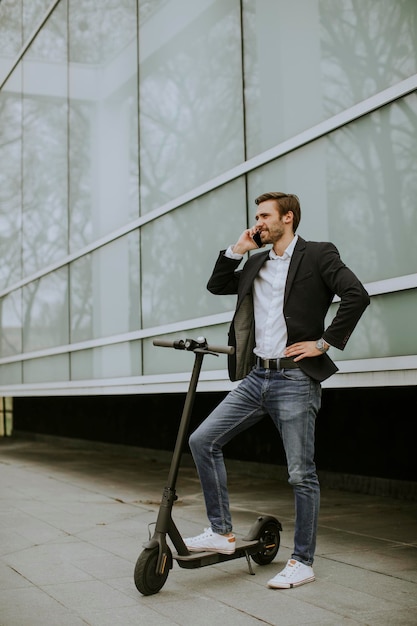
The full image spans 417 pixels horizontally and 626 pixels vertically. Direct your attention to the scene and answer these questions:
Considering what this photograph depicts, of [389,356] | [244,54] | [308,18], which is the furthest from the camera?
[244,54]

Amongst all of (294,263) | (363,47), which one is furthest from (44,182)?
(294,263)

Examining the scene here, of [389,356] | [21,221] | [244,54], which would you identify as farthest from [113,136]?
[389,356]

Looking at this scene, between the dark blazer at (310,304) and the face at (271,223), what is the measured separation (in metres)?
0.13

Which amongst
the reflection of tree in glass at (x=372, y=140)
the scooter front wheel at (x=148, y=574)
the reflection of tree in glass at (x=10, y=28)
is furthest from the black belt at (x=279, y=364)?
the reflection of tree in glass at (x=10, y=28)

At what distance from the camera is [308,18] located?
7387 mm

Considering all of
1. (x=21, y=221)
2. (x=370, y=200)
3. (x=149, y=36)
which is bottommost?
(x=370, y=200)

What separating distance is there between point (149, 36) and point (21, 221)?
5935 mm

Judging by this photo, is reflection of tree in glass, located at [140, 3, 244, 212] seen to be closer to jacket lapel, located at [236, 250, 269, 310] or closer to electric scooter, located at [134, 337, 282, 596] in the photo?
jacket lapel, located at [236, 250, 269, 310]

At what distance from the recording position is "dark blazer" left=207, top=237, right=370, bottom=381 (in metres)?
4.62

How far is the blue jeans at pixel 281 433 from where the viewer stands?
4.77 meters

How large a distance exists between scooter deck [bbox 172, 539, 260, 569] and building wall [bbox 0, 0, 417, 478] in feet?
5.65

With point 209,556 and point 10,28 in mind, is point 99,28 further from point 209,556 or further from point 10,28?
point 209,556

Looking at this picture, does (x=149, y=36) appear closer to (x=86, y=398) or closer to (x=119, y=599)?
(x=119, y=599)

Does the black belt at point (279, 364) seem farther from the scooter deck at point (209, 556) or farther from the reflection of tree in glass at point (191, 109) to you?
the reflection of tree in glass at point (191, 109)
